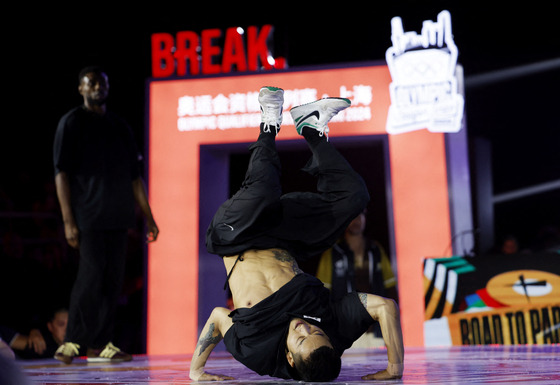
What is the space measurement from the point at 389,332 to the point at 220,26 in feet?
25.4

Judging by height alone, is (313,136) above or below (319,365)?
above

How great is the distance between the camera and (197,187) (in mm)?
6676

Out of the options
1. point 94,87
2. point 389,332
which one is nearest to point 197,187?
point 94,87

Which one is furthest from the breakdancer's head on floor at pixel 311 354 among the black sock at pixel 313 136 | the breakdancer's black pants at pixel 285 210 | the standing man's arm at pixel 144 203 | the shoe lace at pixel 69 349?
the standing man's arm at pixel 144 203

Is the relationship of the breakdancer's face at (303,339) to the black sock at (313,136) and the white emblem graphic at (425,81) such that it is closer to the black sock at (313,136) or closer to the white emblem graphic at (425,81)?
the black sock at (313,136)

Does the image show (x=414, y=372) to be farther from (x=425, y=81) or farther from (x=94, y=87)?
(x=425, y=81)

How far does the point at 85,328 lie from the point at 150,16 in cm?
671

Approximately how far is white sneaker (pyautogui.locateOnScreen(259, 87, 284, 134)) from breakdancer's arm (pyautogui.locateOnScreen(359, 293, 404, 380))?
3.09 feet

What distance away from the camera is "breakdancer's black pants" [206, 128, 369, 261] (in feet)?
9.00

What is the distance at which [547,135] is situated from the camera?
9.97 meters

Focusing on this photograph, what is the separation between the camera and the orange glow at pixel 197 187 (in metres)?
6.14

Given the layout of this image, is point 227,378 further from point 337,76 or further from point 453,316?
point 337,76

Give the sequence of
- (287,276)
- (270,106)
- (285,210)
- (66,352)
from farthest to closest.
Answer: (66,352) < (270,106) < (285,210) < (287,276)

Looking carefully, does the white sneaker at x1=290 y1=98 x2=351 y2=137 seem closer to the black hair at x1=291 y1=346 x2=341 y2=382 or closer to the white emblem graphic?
the black hair at x1=291 y1=346 x2=341 y2=382
